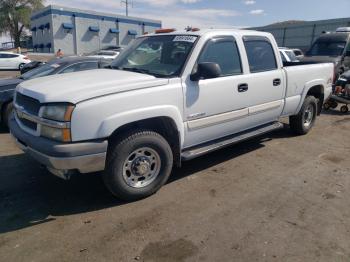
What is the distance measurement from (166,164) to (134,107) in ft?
2.86

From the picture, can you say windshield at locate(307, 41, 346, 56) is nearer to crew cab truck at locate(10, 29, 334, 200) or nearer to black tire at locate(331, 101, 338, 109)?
black tire at locate(331, 101, 338, 109)

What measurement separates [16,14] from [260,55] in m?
54.7

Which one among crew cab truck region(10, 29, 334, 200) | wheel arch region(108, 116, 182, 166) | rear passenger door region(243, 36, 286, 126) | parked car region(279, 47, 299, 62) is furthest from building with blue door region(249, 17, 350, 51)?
wheel arch region(108, 116, 182, 166)

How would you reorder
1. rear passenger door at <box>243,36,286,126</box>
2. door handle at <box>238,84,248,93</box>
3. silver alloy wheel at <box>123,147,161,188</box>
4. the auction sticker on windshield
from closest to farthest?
1. silver alloy wheel at <box>123,147,161,188</box>
2. the auction sticker on windshield
3. door handle at <box>238,84,248,93</box>
4. rear passenger door at <box>243,36,286,126</box>

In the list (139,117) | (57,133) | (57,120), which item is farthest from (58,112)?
(139,117)

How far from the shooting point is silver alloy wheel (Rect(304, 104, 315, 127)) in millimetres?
6472

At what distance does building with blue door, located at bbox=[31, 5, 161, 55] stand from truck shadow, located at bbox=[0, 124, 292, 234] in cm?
3450

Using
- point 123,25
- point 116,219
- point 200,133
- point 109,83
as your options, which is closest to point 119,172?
point 116,219

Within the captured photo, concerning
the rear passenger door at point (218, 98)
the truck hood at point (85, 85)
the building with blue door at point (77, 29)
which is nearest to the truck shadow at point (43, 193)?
the rear passenger door at point (218, 98)

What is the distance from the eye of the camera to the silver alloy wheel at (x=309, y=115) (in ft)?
21.2

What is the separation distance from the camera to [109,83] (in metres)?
3.53

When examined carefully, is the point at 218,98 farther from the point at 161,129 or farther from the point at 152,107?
the point at 152,107

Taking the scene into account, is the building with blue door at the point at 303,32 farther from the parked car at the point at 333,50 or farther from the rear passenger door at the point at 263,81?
the rear passenger door at the point at 263,81

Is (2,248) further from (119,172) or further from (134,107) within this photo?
(134,107)
